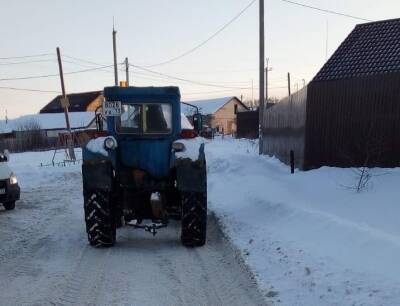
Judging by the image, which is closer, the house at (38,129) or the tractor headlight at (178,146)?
the tractor headlight at (178,146)

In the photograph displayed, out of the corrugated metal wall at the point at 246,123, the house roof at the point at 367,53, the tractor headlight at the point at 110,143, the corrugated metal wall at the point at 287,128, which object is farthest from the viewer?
the corrugated metal wall at the point at 246,123

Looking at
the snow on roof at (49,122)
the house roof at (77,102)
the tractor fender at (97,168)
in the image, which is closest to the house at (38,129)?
the snow on roof at (49,122)

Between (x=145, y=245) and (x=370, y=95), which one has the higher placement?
(x=370, y=95)

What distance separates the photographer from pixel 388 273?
18.2ft

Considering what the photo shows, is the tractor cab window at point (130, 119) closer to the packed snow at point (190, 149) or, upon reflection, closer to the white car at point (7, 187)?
the packed snow at point (190, 149)

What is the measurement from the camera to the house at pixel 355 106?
42.6ft

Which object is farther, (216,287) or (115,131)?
(115,131)

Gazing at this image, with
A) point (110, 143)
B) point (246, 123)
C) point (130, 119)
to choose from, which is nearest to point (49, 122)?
point (246, 123)

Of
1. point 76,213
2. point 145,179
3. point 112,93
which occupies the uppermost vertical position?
point 112,93

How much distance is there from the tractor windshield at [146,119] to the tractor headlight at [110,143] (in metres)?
0.46

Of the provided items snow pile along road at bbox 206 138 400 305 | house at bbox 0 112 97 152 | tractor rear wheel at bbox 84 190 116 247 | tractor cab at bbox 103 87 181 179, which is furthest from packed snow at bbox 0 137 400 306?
house at bbox 0 112 97 152

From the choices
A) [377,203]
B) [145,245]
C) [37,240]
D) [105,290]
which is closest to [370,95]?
[377,203]

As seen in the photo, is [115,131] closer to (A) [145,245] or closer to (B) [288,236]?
(A) [145,245]

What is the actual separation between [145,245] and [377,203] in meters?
4.19
